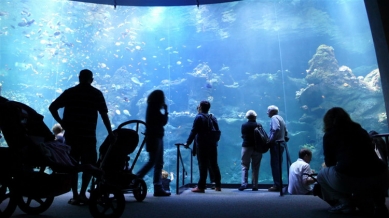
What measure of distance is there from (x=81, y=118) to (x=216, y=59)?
128ft

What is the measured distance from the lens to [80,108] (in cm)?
333

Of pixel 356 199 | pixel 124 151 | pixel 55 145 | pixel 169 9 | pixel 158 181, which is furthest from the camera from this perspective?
pixel 169 9

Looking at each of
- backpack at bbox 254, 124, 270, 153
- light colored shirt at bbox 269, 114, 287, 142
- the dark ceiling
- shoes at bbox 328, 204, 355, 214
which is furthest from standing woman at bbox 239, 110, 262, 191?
shoes at bbox 328, 204, 355, 214

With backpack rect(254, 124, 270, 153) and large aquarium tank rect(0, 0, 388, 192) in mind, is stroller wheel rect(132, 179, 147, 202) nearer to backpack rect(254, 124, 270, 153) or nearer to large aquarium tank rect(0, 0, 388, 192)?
backpack rect(254, 124, 270, 153)

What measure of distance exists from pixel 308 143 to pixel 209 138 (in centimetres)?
2525

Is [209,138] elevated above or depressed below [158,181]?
above

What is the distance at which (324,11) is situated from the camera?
3741 centimetres

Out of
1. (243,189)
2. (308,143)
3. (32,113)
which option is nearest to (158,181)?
Answer: (243,189)

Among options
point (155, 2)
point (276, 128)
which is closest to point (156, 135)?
point (276, 128)

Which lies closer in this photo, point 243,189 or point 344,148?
point 344,148

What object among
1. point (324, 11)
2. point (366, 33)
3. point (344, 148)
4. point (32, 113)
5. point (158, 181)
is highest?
point (324, 11)

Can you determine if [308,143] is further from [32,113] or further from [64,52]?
[64,52]

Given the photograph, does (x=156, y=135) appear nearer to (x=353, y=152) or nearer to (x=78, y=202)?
(x=78, y=202)

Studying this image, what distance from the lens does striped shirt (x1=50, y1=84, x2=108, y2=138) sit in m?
3.26
